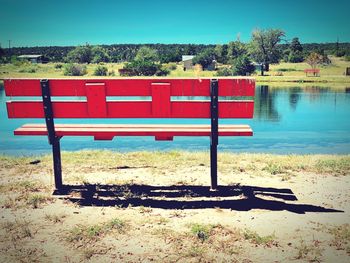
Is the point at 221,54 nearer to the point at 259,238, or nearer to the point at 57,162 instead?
the point at 57,162

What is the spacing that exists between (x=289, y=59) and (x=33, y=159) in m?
102

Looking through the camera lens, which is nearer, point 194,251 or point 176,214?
point 194,251

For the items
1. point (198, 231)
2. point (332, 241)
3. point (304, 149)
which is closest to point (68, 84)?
point (198, 231)

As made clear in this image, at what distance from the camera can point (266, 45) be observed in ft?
256

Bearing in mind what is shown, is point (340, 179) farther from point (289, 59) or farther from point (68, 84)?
point (289, 59)

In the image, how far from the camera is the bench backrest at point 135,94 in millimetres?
4707

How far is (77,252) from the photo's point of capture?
346 centimetres

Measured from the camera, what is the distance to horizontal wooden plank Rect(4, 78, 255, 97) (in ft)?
15.4

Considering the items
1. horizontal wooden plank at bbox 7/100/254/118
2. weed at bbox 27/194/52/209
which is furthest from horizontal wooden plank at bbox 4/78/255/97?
weed at bbox 27/194/52/209

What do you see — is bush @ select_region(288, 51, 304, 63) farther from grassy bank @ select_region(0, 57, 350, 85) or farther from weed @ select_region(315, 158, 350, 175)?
weed @ select_region(315, 158, 350, 175)

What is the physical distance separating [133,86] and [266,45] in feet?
258

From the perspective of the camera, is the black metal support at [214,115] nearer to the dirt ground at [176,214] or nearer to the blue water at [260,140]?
the dirt ground at [176,214]

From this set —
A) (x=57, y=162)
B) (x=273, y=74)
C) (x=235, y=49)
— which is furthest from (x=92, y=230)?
(x=235, y=49)

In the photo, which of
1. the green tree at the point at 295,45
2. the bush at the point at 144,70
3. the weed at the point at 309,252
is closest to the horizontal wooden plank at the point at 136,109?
the weed at the point at 309,252
